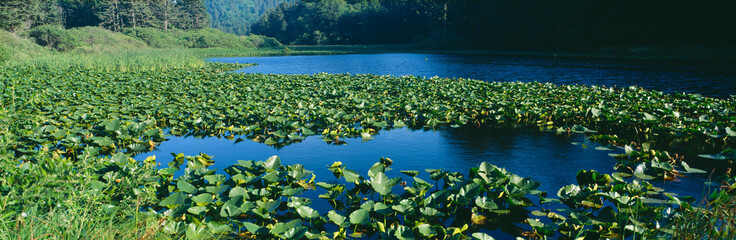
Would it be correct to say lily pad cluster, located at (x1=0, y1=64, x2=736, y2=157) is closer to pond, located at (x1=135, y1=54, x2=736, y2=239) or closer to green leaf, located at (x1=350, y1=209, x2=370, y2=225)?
pond, located at (x1=135, y1=54, x2=736, y2=239)

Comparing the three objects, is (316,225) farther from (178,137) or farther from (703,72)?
(703,72)

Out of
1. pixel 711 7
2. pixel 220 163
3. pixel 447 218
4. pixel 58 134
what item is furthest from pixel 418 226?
pixel 711 7

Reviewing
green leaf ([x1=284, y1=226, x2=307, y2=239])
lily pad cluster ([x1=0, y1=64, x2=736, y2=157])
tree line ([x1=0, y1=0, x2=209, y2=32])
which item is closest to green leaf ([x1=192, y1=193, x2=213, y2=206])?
green leaf ([x1=284, y1=226, x2=307, y2=239])

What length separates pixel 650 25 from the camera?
28.9 meters

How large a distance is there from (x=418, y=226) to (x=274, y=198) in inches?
→ 61.3

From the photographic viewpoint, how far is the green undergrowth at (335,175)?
3.08m

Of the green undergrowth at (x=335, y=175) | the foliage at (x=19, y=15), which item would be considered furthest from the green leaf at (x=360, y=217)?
the foliage at (x=19, y=15)

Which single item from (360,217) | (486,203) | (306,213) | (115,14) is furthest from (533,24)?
(115,14)

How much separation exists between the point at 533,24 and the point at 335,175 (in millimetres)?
38937

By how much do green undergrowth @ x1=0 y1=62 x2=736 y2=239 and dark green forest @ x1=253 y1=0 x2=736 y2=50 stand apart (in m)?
23.4

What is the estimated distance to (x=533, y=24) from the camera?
3900 centimetres

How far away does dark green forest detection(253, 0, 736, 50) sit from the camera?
26438mm

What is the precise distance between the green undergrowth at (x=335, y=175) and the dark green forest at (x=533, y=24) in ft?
76.8

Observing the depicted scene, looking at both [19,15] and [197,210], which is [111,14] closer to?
[19,15]
